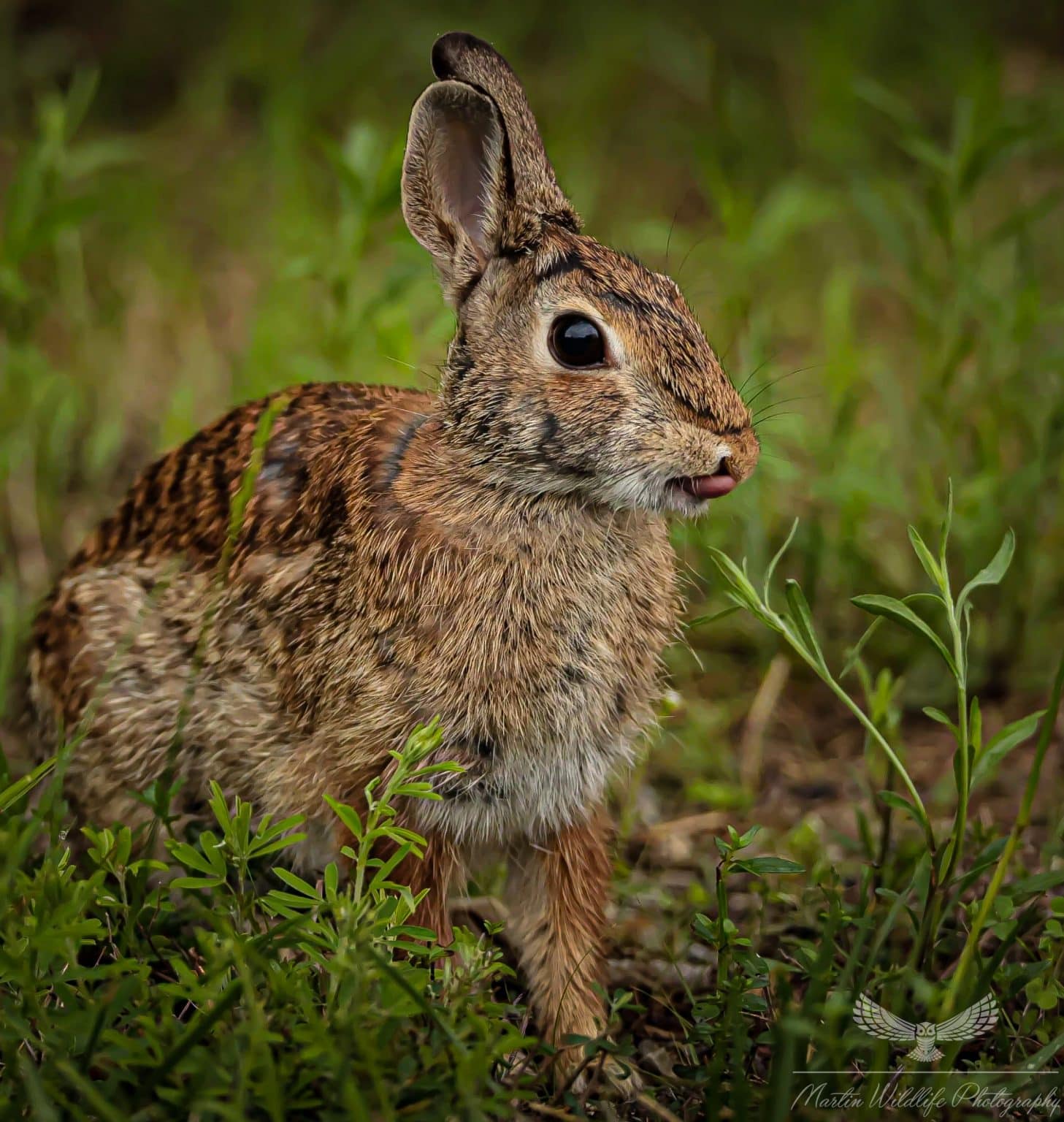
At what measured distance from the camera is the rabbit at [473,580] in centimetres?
290

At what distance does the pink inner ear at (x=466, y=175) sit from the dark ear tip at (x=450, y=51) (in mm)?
131

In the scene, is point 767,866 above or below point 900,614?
below

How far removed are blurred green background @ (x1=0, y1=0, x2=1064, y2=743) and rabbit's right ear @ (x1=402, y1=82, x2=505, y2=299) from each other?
1.50 feet

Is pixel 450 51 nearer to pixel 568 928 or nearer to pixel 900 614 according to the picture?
pixel 900 614

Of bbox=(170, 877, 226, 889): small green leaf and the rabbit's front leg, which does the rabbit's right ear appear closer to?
the rabbit's front leg

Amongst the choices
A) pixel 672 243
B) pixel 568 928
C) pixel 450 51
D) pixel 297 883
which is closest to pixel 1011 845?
pixel 568 928

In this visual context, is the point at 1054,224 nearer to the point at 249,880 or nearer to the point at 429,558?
the point at 429,558

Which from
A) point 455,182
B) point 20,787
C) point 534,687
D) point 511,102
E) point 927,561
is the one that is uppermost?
point 511,102

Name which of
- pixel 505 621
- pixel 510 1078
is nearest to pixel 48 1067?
pixel 510 1078

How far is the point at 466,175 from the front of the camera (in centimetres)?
318

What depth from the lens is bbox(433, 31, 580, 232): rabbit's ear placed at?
10.2 ft

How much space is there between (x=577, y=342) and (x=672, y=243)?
9.60 ft

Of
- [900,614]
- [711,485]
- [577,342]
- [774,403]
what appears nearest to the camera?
[900,614]

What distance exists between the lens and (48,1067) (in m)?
2.32
